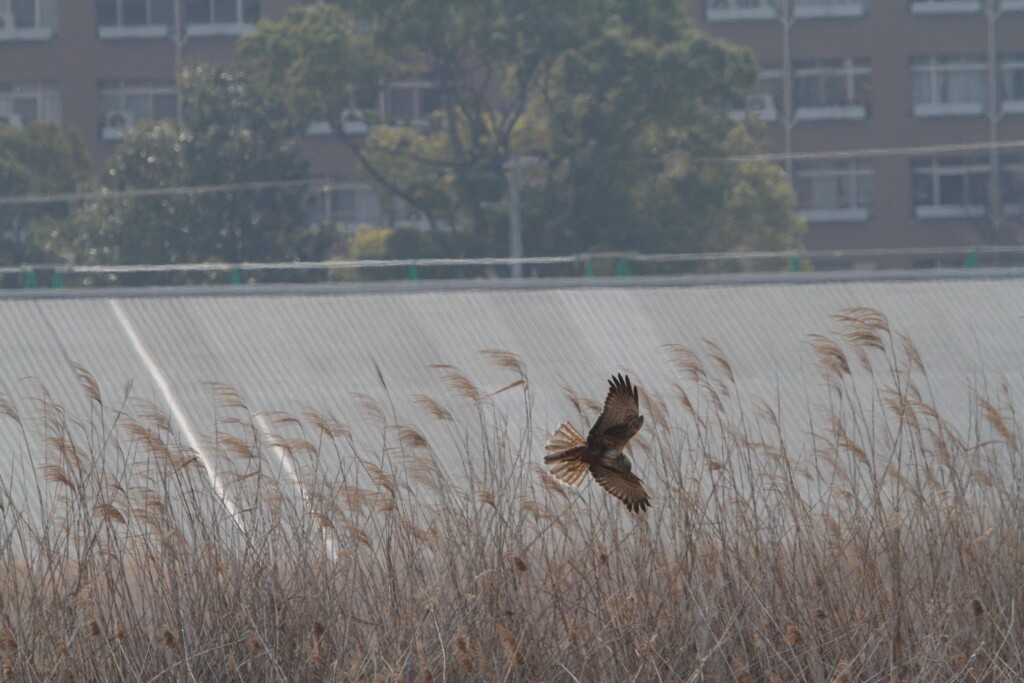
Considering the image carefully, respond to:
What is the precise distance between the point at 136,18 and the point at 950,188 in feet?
58.4

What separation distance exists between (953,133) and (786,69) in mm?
3945

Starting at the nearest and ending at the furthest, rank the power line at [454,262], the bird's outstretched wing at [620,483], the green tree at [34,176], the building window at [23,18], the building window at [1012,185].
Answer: the bird's outstretched wing at [620,483] < the power line at [454,262] < the green tree at [34,176] < the building window at [1012,185] < the building window at [23,18]

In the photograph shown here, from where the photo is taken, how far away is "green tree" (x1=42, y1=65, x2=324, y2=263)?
2445 centimetres

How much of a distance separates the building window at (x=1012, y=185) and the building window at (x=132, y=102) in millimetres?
17542

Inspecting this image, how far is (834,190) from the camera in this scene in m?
35.4

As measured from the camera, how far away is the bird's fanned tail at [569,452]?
8.89 ft

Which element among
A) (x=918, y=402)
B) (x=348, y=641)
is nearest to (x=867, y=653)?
(x=918, y=402)

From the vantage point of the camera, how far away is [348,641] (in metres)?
4.07

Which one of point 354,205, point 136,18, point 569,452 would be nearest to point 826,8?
point 354,205

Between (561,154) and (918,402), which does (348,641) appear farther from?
(561,154)

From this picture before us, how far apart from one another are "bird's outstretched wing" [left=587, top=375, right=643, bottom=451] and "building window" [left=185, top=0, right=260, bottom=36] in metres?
32.6

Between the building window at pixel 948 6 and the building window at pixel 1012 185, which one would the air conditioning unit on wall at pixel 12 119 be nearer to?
the building window at pixel 948 6

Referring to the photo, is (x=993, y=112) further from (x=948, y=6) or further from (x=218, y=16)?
(x=218, y=16)

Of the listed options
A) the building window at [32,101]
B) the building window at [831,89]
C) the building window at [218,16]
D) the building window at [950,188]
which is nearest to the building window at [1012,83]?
the building window at [950,188]
